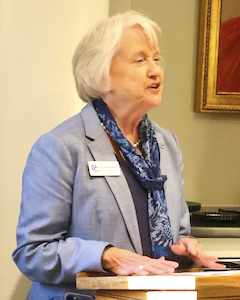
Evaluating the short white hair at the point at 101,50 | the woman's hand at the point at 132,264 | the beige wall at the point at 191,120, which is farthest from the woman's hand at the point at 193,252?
the beige wall at the point at 191,120

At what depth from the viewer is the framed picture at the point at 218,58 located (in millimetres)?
3074

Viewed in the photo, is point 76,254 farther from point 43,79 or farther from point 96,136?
point 43,79

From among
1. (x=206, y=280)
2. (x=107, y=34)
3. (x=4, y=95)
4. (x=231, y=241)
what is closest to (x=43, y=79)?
(x=4, y=95)

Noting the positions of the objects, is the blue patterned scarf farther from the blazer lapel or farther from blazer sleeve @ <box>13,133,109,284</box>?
blazer sleeve @ <box>13,133,109,284</box>

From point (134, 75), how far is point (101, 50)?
0.14 meters

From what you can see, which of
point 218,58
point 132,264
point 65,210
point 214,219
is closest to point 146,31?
point 65,210

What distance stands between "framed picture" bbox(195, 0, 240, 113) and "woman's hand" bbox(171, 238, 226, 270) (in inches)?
52.8

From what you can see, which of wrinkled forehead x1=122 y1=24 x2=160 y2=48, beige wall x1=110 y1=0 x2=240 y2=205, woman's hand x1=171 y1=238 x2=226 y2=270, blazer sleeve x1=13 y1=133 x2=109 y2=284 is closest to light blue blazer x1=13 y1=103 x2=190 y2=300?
blazer sleeve x1=13 y1=133 x2=109 y2=284

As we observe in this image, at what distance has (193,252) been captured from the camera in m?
1.82

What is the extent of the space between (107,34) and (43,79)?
0.47m

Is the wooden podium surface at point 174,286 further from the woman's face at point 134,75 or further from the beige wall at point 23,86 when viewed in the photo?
the beige wall at point 23,86

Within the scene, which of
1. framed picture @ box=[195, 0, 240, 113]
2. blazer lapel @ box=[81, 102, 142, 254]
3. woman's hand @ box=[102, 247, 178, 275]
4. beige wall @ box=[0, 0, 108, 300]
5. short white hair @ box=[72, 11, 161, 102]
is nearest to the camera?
woman's hand @ box=[102, 247, 178, 275]

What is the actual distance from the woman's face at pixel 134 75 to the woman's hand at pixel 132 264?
579mm

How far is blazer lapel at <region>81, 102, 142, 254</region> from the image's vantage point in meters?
1.81
